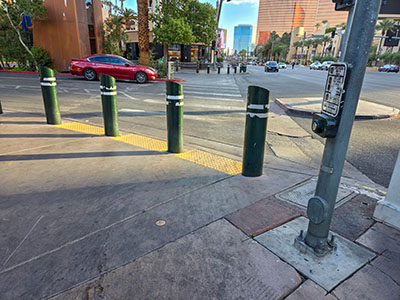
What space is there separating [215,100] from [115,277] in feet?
32.3

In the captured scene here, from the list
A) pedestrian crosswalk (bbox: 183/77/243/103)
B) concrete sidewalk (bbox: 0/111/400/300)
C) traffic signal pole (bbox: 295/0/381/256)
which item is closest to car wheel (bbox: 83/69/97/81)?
pedestrian crosswalk (bbox: 183/77/243/103)

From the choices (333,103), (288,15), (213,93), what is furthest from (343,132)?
(288,15)

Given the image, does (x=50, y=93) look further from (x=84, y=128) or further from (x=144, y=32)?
(x=144, y=32)

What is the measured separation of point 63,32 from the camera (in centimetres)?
2139

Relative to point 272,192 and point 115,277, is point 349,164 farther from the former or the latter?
point 115,277

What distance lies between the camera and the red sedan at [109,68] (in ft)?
53.1

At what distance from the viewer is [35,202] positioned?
307 centimetres

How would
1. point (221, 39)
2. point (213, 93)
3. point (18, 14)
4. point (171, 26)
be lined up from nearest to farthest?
point (213, 93) < point (18, 14) < point (171, 26) < point (221, 39)

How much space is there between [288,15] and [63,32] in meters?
187

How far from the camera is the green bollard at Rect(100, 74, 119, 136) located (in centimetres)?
513

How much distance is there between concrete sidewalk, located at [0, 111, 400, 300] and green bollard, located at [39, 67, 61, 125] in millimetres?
1814

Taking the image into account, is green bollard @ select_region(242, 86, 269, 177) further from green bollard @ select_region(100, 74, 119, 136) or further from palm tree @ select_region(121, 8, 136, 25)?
palm tree @ select_region(121, 8, 136, 25)

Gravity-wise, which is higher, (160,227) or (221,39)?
(221,39)

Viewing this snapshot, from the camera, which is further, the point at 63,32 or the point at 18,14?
the point at 63,32
